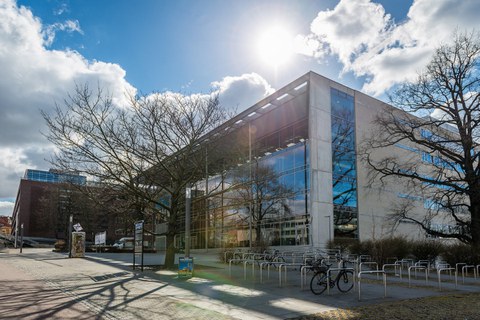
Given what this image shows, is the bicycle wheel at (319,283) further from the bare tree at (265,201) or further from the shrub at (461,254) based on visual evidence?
the bare tree at (265,201)

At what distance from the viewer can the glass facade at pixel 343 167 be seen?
34.7 meters

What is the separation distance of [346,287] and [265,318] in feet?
18.6

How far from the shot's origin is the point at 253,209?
3838cm

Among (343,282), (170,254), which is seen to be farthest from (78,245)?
(343,282)

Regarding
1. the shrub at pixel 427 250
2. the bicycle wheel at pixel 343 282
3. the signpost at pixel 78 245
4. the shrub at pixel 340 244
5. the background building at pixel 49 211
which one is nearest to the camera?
the bicycle wheel at pixel 343 282

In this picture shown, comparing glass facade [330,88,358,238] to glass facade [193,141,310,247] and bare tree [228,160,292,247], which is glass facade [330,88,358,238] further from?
bare tree [228,160,292,247]

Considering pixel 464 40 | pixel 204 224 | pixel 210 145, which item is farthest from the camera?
pixel 204 224

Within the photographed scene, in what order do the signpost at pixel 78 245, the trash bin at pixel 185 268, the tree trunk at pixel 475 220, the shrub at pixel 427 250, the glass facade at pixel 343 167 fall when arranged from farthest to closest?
1. the glass facade at pixel 343 167
2. the signpost at pixel 78 245
3. the tree trunk at pixel 475 220
4. the shrub at pixel 427 250
5. the trash bin at pixel 185 268

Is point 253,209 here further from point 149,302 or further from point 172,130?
point 149,302

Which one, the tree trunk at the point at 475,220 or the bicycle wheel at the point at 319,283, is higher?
the tree trunk at the point at 475,220

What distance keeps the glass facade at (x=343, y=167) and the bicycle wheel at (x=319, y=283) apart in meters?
22.4

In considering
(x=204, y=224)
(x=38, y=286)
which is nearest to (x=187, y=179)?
(x=38, y=286)

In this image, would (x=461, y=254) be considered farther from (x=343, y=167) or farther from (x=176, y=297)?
(x=176, y=297)

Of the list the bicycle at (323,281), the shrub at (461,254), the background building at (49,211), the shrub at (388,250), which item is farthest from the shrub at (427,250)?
the background building at (49,211)
